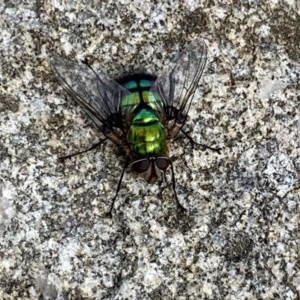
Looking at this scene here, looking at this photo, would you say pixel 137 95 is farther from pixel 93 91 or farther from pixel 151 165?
pixel 151 165

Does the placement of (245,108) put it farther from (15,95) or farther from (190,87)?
(15,95)

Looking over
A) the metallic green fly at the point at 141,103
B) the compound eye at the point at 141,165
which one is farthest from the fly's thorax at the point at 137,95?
the compound eye at the point at 141,165

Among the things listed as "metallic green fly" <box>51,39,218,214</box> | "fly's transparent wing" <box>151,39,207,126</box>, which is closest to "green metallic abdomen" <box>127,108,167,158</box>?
"metallic green fly" <box>51,39,218,214</box>

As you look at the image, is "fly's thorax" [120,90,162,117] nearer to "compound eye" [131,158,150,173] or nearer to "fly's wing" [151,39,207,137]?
"fly's wing" [151,39,207,137]

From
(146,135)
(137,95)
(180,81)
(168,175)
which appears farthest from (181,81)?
(168,175)

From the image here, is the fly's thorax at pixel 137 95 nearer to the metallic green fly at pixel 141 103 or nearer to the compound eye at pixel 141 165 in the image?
the metallic green fly at pixel 141 103

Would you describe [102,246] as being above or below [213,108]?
below

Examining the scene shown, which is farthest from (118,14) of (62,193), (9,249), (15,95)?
(9,249)
